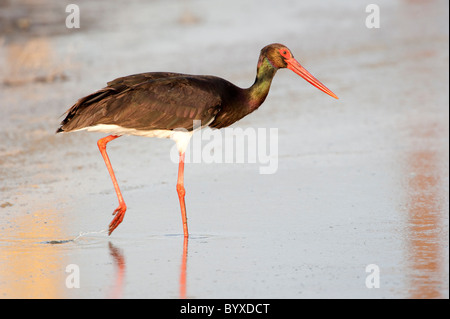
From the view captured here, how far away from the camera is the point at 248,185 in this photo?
320 inches

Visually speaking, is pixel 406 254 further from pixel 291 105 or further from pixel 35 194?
pixel 291 105

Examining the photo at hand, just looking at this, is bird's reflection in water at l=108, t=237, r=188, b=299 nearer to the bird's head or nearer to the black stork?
the black stork

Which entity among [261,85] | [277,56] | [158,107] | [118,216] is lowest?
[118,216]

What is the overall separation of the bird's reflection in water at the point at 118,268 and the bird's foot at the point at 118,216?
226 millimetres

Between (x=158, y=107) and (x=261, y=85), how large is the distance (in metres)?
0.96

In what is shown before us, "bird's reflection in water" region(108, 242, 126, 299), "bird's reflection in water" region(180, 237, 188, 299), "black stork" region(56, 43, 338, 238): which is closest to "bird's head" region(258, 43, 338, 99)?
"black stork" region(56, 43, 338, 238)

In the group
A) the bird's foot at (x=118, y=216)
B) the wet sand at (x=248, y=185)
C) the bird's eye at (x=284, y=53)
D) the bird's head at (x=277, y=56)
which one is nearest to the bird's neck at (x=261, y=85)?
the bird's head at (x=277, y=56)

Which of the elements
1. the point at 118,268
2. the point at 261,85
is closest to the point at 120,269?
the point at 118,268

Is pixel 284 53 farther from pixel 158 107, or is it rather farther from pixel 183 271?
pixel 183 271

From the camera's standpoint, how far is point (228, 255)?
613 centimetres

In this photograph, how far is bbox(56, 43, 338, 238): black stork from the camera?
23.4 feet

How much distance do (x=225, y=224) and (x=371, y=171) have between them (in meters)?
2.12

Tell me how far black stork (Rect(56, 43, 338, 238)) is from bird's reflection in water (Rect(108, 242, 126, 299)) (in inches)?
26.8
